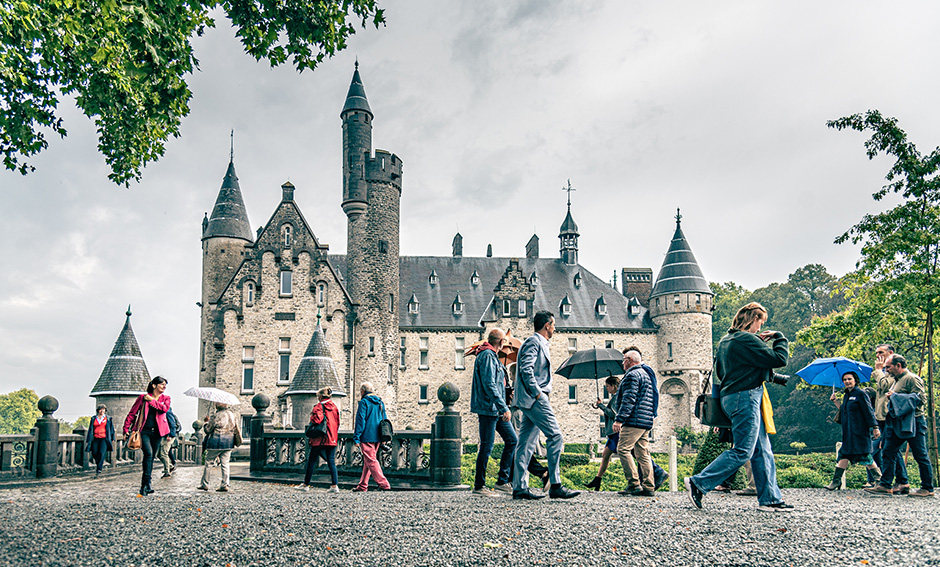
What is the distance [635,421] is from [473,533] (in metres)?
3.52

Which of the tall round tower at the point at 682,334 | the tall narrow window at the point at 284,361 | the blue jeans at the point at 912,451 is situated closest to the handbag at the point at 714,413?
the blue jeans at the point at 912,451

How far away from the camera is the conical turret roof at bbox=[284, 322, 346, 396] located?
27562 millimetres

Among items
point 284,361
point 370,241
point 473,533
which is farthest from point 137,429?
point 370,241

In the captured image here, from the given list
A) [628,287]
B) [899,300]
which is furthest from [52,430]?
[628,287]

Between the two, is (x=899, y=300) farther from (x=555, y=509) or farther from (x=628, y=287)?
(x=628, y=287)

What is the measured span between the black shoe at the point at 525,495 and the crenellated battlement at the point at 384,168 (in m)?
34.3

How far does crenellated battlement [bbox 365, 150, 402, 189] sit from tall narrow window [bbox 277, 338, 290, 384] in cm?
1024

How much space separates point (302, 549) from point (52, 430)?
1168 centimetres

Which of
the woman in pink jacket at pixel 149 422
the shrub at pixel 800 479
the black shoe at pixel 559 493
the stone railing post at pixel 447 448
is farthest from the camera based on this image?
the shrub at pixel 800 479

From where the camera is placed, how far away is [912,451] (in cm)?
995

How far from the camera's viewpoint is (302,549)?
217 inches

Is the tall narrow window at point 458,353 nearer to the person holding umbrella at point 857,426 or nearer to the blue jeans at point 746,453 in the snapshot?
the person holding umbrella at point 857,426

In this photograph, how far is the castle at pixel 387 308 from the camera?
36500mm

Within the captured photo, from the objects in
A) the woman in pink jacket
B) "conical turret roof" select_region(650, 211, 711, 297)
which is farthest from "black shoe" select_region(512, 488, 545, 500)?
"conical turret roof" select_region(650, 211, 711, 297)
